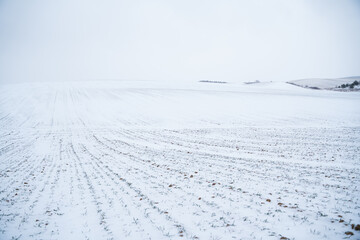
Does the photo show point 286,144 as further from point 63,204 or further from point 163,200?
point 63,204

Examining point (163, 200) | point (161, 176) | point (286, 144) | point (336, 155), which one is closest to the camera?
point (163, 200)

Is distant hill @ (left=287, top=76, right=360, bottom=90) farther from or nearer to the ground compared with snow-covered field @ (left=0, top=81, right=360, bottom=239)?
farther from the ground

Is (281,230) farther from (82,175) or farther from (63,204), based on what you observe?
(82,175)

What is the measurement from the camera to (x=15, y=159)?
12195 mm

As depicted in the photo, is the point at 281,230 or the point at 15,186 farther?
the point at 15,186

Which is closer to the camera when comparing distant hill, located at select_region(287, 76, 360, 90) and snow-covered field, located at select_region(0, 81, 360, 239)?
snow-covered field, located at select_region(0, 81, 360, 239)

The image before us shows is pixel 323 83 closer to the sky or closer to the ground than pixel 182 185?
closer to the sky

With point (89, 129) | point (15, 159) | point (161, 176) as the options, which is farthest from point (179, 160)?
point (89, 129)

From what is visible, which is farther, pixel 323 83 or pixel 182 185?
pixel 323 83

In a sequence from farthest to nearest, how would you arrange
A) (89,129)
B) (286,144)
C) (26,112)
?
(26,112) < (89,129) < (286,144)

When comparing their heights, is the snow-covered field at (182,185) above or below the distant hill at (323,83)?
below

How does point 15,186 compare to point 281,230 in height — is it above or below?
below

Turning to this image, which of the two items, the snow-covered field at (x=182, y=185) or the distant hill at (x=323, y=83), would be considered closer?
the snow-covered field at (x=182, y=185)

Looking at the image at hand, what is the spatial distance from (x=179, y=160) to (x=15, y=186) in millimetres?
7194
